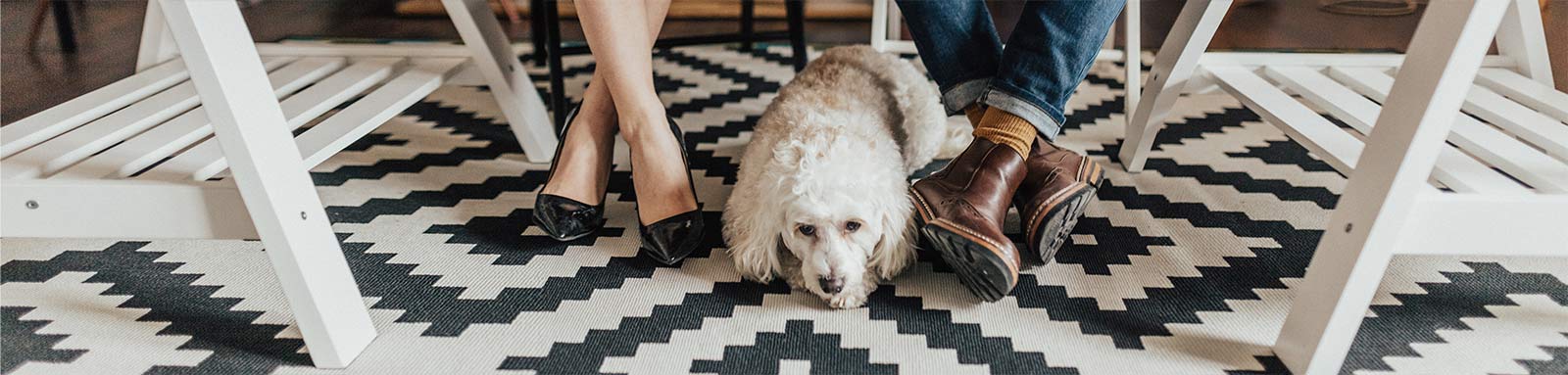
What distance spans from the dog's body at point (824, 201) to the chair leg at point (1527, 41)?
95 centimetres

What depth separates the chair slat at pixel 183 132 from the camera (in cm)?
102

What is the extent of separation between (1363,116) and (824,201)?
0.71 m

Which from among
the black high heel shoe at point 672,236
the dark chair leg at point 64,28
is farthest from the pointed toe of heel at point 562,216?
the dark chair leg at point 64,28

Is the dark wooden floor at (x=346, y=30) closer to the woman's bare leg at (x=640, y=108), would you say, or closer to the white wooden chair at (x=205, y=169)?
the white wooden chair at (x=205, y=169)

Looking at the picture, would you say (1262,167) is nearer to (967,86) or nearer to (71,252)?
(967,86)

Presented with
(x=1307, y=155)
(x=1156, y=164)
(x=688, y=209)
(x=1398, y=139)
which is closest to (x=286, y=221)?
(x=688, y=209)

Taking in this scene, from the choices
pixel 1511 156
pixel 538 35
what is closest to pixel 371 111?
pixel 538 35

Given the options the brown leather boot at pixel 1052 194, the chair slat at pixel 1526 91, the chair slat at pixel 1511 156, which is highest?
the chair slat at pixel 1511 156

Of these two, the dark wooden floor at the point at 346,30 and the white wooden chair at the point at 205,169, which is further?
the dark wooden floor at the point at 346,30

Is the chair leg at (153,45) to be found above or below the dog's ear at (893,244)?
above

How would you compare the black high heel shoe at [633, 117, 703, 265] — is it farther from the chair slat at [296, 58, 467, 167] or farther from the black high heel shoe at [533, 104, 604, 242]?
the chair slat at [296, 58, 467, 167]

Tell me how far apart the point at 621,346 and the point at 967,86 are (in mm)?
637

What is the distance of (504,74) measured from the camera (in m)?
1.59

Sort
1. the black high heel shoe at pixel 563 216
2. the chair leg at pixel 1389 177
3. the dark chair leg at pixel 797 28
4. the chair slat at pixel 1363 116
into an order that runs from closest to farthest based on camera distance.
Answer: the chair leg at pixel 1389 177 → the chair slat at pixel 1363 116 → the black high heel shoe at pixel 563 216 → the dark chair leg at pixel 797 28
